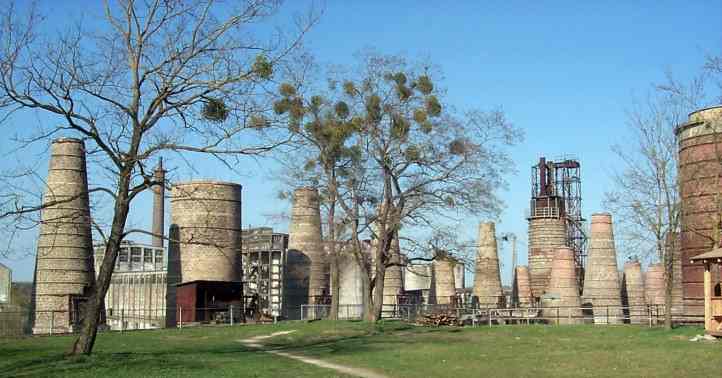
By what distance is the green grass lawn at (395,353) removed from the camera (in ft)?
50.8

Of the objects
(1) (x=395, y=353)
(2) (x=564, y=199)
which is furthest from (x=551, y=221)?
(1) (x=395, y=353)

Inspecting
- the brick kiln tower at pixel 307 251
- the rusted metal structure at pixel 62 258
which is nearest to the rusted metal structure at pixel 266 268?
the brick kiln tower at pixel 307 251

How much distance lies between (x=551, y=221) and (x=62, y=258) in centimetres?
3129

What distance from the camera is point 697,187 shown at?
29250 millimetres

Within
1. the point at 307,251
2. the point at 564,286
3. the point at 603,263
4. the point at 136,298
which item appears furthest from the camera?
the point at 136,298

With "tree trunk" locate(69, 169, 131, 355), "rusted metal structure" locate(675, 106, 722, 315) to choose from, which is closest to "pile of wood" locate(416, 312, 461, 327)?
"rusted metal structure" locate(675, 106, 722, 315)

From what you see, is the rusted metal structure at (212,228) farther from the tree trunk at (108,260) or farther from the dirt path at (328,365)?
the tree trunk at (108,260)

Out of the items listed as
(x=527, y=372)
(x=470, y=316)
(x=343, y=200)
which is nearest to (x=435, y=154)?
(x=343, y=200)

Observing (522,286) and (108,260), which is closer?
(108,260)

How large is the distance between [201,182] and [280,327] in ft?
32.7

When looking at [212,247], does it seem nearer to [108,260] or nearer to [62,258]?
[62,258]

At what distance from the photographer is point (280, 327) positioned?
31.0m

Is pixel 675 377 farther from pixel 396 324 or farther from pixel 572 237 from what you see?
pixel 572 237

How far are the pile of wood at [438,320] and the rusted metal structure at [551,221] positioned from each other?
17445 mm
